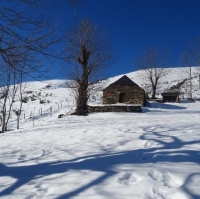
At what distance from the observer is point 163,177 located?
2.53 metres

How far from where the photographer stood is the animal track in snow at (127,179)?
8.08 ft

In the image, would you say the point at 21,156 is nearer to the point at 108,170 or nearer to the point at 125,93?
the point at 108,170

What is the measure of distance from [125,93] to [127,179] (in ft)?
69.0

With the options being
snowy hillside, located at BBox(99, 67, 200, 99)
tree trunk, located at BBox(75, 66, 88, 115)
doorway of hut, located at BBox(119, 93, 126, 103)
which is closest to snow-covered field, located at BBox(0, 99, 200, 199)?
tree trunk, located at BBox(75, 66, 88, 115)

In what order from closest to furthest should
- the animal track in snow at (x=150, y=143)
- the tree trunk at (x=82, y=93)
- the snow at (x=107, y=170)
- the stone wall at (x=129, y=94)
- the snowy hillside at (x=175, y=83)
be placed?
the snow at (x=107, y=170), the animal track in snow at (x=150, y=143), the tree trunk at (x=82, y=93), the stone wall at (x=129, y=94), the snowy hillside at (x=175, y=83)

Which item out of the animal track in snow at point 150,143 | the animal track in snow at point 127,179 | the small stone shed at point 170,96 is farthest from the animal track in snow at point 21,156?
the small stone shed at point 170,96

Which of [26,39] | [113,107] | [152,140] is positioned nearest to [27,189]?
[26,39]

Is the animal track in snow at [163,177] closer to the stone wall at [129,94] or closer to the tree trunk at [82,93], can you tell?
the tree trunk at [82,93]

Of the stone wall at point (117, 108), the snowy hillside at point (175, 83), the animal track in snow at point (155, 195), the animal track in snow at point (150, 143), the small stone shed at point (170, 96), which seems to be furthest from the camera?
the snowy hillside at point (175, 83)

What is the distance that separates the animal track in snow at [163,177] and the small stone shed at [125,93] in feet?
67.7

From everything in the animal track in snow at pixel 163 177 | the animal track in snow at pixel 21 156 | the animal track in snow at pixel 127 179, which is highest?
the animal track in snow at pixel 163 177

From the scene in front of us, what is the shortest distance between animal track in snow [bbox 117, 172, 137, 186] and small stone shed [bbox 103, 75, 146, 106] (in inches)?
815

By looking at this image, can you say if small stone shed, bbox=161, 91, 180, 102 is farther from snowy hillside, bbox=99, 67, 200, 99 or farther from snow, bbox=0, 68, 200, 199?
snow, bbox=0, 68, 200, 199

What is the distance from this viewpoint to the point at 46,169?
10.7 ft
